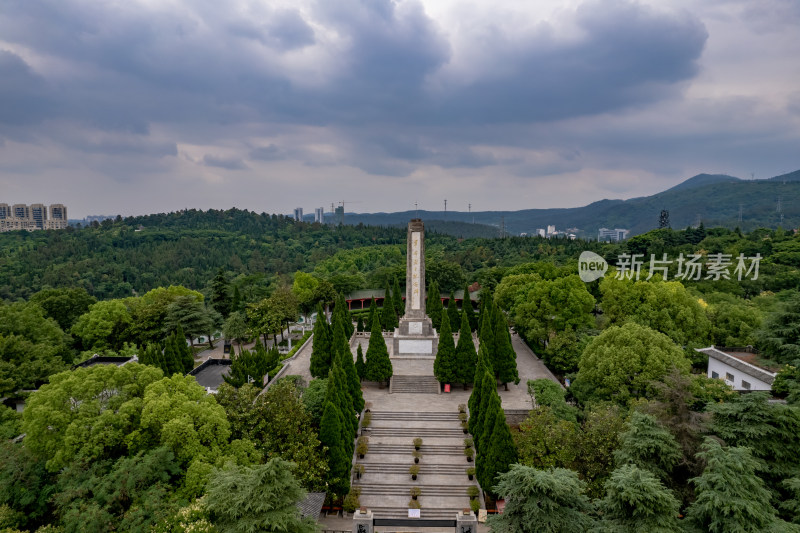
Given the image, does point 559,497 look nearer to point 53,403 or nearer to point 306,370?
point 53,403

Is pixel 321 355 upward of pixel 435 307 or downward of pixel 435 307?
downward

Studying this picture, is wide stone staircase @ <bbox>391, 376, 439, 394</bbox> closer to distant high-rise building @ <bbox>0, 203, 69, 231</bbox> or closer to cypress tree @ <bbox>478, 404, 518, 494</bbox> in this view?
cypress tree @ <bbox>478, 404, 518, 494</bbox>

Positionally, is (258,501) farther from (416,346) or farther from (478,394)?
(416,346)

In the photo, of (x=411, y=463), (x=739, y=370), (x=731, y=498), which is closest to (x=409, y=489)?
(x=411, y=463)

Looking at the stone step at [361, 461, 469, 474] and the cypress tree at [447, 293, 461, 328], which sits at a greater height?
the cypress tree at [447, 293, 461, 328]

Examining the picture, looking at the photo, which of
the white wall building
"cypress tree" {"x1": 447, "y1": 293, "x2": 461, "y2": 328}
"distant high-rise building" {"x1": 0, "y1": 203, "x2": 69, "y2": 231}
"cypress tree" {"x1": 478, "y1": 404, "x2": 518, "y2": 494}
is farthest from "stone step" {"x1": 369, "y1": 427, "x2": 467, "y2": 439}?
"distant high-rise building" {"x1": 0, "y1": 203, "x2": 69, "y2": 231}

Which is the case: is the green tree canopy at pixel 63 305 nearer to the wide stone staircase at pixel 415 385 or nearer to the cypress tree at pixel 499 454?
the wide stone staircase at pixel 415 385
